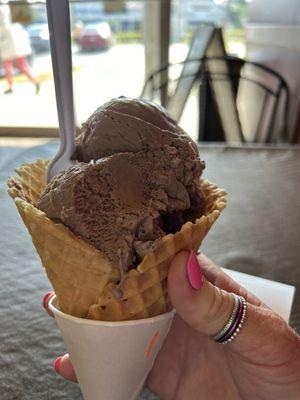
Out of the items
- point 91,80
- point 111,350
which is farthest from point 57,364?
point 91,80

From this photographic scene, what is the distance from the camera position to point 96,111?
0.61m

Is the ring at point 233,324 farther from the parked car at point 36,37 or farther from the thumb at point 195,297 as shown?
the parked car at point 36,37

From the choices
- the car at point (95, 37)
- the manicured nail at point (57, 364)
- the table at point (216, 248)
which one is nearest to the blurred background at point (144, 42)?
the car at point (95, 37)

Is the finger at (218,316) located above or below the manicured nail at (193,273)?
below

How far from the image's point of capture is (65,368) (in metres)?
0.70

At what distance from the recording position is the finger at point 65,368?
0.69m

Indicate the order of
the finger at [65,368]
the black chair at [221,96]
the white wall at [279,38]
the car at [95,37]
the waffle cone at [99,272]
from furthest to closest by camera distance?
the car at [95,37]
the white wall at [279,38]
the black chair at [221,96]
the finger at [65,368]
the waffle cone at [99,272]

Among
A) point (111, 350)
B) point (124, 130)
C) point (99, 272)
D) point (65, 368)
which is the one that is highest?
point (124, 130)

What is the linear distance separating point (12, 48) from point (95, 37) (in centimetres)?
64

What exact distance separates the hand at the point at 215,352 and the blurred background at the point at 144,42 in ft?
6.62

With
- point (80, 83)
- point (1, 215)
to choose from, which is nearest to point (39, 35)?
point (80, 83)

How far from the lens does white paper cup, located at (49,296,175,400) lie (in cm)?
55

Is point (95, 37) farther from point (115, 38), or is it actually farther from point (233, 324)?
point (233, 324)

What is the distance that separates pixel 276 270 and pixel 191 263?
0.53 meters
